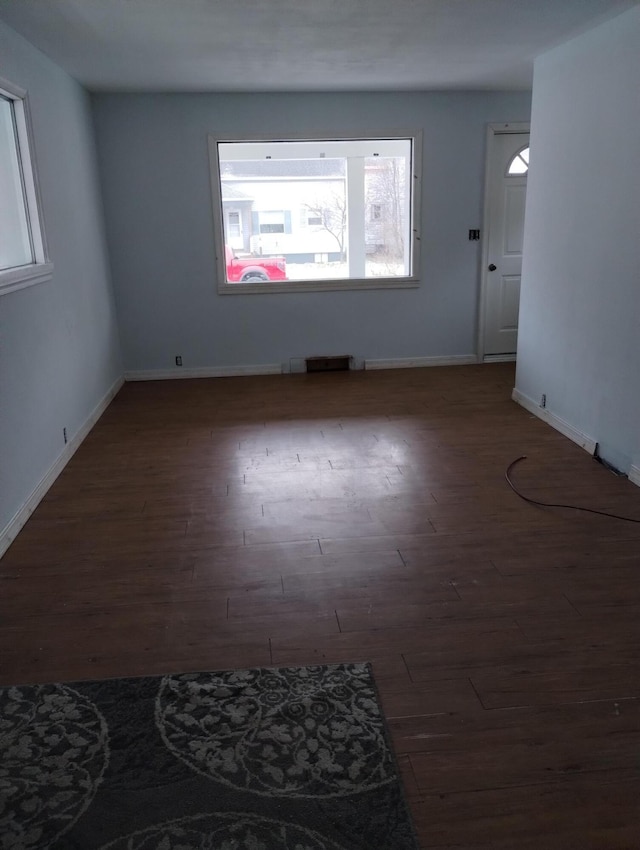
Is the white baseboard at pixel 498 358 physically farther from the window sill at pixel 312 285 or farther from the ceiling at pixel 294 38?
the ceiling at pixel 294 38

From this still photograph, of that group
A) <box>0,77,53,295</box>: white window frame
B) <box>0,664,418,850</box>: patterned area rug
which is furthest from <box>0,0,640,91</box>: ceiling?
<box>0,664,418,850</box>: patterned area rug

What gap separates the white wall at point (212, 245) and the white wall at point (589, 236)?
147 cm

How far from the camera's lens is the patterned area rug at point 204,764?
1646 millimetres

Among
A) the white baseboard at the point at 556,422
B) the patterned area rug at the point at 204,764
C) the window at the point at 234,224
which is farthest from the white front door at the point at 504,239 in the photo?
the patterned area rug at the point at 204,764

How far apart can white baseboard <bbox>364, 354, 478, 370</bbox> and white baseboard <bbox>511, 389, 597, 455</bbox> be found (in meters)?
1.27

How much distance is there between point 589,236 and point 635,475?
1.48 m

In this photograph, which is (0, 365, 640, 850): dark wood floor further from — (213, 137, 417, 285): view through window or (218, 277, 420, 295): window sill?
(213, 137, 417, 285): view through window

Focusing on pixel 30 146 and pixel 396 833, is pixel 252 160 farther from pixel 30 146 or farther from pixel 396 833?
pixel 396 833

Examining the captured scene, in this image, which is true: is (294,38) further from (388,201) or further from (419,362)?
(419,362)

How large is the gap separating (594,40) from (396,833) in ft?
13.8

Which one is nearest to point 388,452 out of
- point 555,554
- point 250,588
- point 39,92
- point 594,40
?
point 555,554

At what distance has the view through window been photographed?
239 inches

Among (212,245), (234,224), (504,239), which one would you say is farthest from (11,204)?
(504,239)

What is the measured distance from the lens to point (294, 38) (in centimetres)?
401
